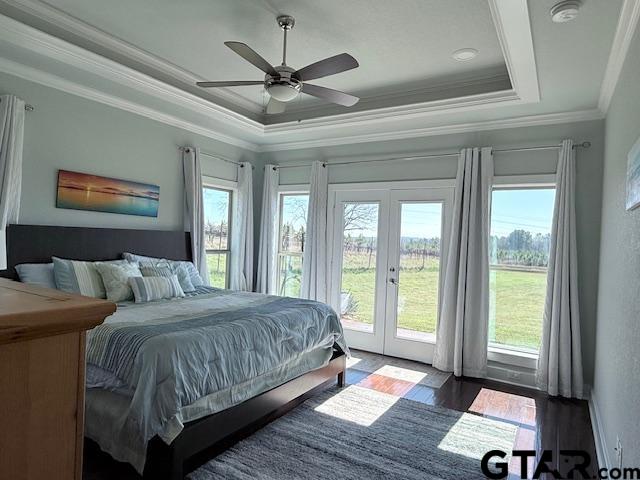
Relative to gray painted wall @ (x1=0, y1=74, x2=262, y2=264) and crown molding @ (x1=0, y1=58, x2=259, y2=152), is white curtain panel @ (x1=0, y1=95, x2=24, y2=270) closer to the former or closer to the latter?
gray painted wall @ (x1=0, y1=74, x2=262, y2=264)

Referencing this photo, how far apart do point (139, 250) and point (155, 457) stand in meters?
2.53

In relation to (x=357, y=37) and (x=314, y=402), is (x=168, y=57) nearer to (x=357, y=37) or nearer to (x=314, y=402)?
(x=357, y=37)

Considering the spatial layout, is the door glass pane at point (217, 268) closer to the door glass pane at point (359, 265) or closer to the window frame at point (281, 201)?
the window frame at point (281, 201)

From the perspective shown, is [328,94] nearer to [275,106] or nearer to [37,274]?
[275,106]

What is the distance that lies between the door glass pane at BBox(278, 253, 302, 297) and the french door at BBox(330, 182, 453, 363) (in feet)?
2.09

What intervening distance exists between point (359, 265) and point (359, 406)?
6.74 ft

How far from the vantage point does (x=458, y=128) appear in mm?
4441

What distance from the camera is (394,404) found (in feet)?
11.4

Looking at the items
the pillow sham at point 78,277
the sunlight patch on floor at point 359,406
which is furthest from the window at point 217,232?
the sunlight patch on floor at point 359,406

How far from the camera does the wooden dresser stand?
0.51m

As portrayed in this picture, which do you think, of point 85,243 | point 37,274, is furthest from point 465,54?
point 37,274

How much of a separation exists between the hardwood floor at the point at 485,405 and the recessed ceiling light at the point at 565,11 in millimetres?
2698

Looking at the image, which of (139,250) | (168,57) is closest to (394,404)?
(139,250)

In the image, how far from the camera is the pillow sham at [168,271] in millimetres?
3822
